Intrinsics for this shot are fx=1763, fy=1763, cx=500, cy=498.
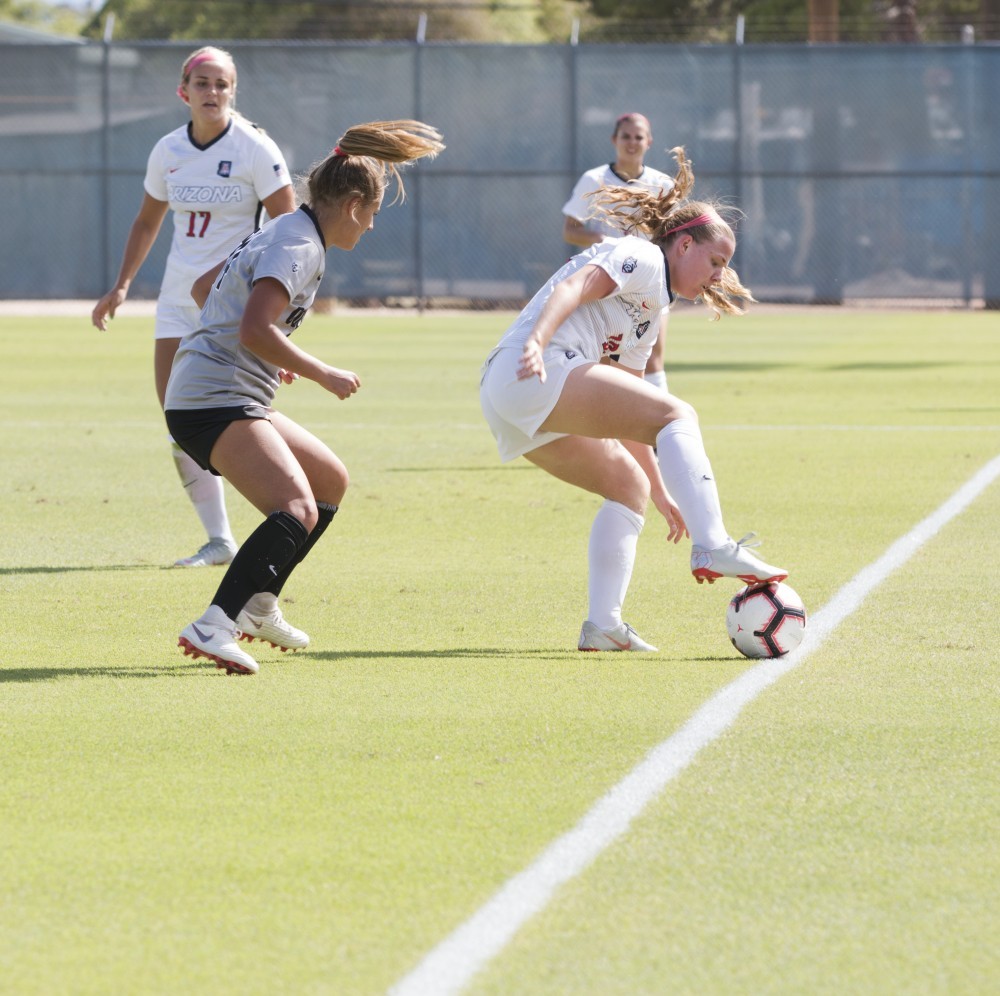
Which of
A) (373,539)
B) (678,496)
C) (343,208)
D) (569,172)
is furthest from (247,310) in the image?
(569,172)

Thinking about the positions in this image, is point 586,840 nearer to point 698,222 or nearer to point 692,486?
point 692,486

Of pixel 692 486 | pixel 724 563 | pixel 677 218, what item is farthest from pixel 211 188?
pixel 724 563

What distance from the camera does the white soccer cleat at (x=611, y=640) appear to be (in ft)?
20.5

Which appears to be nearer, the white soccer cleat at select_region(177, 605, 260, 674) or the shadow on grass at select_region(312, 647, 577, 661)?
the white soccer cleat at select_region(177, 605, 260, 674)

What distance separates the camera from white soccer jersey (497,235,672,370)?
6016 mm

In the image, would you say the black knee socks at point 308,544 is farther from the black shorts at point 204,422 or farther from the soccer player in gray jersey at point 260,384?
the black shorts at point 204,422

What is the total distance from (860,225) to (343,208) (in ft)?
84.3

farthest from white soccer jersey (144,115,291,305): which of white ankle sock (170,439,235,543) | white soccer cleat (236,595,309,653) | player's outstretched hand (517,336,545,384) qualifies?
player's outstretched hand (517,336,545,384)

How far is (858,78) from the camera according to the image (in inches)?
1200

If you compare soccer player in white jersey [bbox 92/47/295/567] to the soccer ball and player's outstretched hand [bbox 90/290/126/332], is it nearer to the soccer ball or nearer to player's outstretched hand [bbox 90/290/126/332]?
player's outstretched hand [bbox 90/290/126/332]

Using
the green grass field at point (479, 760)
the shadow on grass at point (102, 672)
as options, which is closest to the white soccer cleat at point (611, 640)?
the green grass field at point (479, 760)

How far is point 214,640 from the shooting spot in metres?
5.74

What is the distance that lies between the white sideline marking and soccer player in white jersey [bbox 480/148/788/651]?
50cm

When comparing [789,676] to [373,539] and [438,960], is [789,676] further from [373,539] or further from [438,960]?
[373,539]
